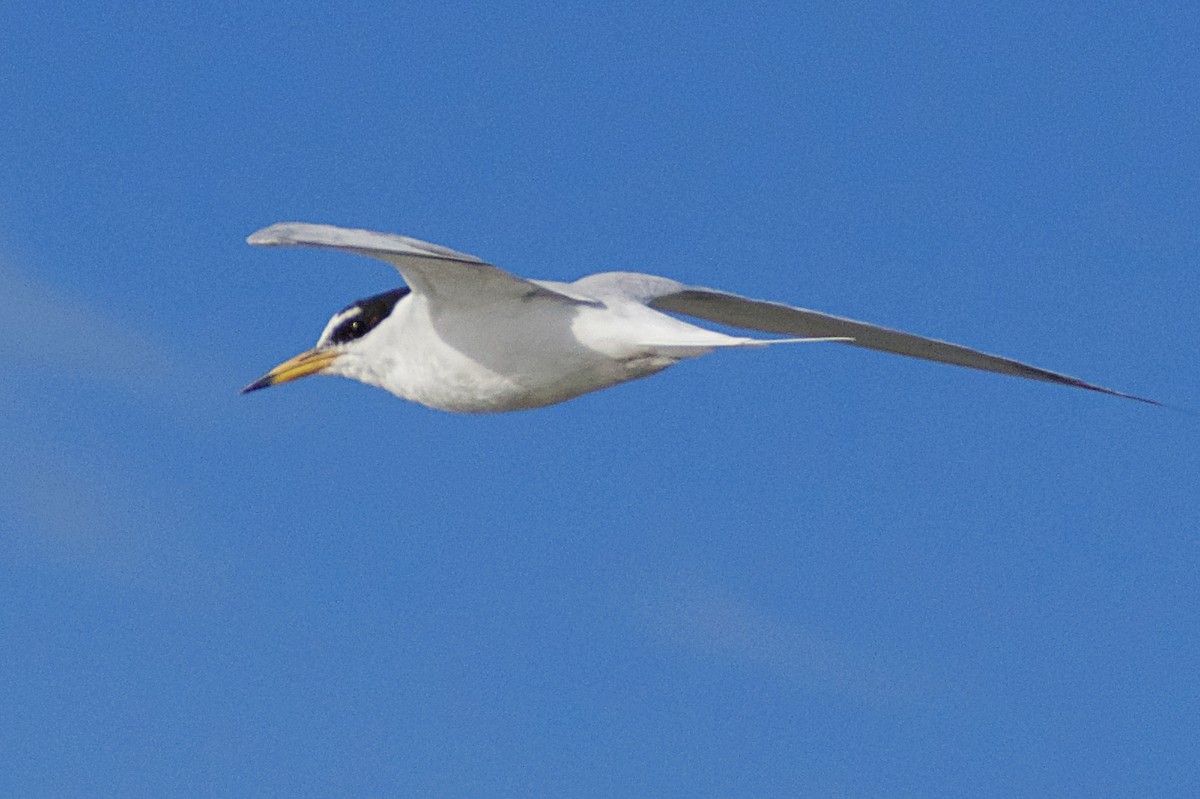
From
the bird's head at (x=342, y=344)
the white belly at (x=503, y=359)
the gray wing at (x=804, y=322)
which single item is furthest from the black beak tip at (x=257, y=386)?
the gray wing at (x=804, y=322)

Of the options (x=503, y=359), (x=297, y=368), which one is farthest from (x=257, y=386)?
(x=503, y=359)

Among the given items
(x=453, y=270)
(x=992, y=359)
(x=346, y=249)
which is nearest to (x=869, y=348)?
(x=992, y=359)

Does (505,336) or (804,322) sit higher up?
(804,322)

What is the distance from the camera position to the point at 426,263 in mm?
11500

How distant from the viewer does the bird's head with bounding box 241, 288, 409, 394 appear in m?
13.0

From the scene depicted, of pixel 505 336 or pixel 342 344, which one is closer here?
pixel 505 336

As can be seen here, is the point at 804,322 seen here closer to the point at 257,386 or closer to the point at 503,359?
the point at 503,359

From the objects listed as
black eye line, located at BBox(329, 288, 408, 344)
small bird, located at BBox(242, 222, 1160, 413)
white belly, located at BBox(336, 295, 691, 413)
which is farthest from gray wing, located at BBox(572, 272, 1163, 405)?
black eye line, located at BBox(329, 288, 408, 344)

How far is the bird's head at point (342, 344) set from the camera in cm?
1301

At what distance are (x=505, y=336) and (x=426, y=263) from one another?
2.58ft

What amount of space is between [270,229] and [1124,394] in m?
6.37

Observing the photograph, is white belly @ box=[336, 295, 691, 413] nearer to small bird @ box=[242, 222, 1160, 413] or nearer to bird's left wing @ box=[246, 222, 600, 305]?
small bird @ box=[242, 222, 1160, 413]

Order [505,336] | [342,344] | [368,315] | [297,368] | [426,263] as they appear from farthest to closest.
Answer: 1. [297,368]
2. [342,344]
3. [368,315]
4. [505,336]
5. [426,263]

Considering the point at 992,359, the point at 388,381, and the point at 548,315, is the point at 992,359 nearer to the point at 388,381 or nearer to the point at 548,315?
the point at 548,315
